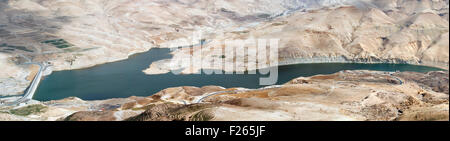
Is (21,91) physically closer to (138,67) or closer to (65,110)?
(65,110)

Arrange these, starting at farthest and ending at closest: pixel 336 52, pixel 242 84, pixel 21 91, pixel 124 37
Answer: pixel 124 37, pixel 336 52, pixel 242 84, pixel 21 91

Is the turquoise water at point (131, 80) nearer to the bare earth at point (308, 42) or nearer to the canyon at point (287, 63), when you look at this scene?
the canyon at point (287, 63)

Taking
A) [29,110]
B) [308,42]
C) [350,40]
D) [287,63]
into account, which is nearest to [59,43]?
[29,110]

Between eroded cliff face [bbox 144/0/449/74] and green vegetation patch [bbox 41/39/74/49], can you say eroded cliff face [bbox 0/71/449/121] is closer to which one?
eroded cliff face [bbox 144/0/449/74]

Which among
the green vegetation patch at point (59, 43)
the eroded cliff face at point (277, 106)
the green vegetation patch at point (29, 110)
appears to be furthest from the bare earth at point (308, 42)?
the eroded cliff face at point (277, 106)

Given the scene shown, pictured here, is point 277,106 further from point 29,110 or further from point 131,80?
point 131,80

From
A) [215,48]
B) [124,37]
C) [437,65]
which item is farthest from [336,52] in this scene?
[124,37]
